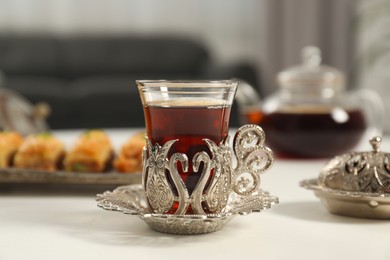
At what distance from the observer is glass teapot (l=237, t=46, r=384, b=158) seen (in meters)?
1.51

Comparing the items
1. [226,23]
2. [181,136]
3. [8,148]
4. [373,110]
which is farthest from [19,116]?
[226,23]

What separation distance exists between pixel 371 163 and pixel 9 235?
17.5 inches

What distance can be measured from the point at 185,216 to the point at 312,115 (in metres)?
0.80

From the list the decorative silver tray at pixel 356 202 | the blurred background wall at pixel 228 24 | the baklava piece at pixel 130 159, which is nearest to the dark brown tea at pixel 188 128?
the decorative silver tray at pixel 356 202

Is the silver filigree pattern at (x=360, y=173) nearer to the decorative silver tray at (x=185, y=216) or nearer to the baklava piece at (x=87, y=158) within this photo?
the decorative silver tray at (x=185, y=216)

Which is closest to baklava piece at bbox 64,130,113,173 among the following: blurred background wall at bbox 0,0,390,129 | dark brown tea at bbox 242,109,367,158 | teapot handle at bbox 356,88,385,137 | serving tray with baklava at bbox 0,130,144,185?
serving tray with baklava at bbox 0,130,144,185

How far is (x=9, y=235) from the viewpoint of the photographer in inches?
31.0

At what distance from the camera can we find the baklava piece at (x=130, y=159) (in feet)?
3.67

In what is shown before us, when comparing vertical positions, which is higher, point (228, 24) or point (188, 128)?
point (228, 24)

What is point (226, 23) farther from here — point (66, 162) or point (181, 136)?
point (181, 136)

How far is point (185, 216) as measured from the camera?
779 mm

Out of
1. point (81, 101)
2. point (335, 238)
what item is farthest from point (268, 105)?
point (81, 101)

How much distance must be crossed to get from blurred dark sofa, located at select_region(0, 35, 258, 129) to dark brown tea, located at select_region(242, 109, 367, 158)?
2.49 m

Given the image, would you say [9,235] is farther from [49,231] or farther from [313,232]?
[313,232]
